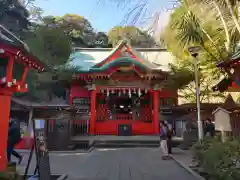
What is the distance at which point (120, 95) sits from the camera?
69.8 ft

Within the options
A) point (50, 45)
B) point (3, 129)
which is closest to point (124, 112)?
point (50, 45)

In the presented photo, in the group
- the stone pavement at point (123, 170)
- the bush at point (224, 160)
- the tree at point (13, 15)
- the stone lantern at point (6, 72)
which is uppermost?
the tree at point (13, 15)

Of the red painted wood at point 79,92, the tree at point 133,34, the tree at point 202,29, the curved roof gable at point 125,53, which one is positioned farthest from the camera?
the curved roof gable at point 125,53

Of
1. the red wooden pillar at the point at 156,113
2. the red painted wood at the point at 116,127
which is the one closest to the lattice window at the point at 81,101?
the red painted wood at the point at 116,127

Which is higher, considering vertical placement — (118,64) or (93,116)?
(118,64)

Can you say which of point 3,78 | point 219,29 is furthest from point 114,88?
point 3,78

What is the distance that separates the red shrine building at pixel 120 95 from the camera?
1886 cm

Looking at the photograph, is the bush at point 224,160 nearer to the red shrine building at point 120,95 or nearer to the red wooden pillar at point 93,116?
the red shrine building at point 120,95

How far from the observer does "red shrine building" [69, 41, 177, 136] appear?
1886 cm

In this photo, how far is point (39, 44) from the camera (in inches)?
734

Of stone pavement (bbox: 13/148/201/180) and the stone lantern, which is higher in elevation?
the stone lantern

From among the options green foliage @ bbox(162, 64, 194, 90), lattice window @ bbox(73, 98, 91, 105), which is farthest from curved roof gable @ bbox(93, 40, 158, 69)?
lattice window @ bbox(73, 98, 91, 105)

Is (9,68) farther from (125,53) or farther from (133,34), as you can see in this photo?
(125,53)

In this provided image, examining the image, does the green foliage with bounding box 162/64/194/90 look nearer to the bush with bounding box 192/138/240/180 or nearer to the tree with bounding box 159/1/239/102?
the tree with bounding box 159/1/239/102
